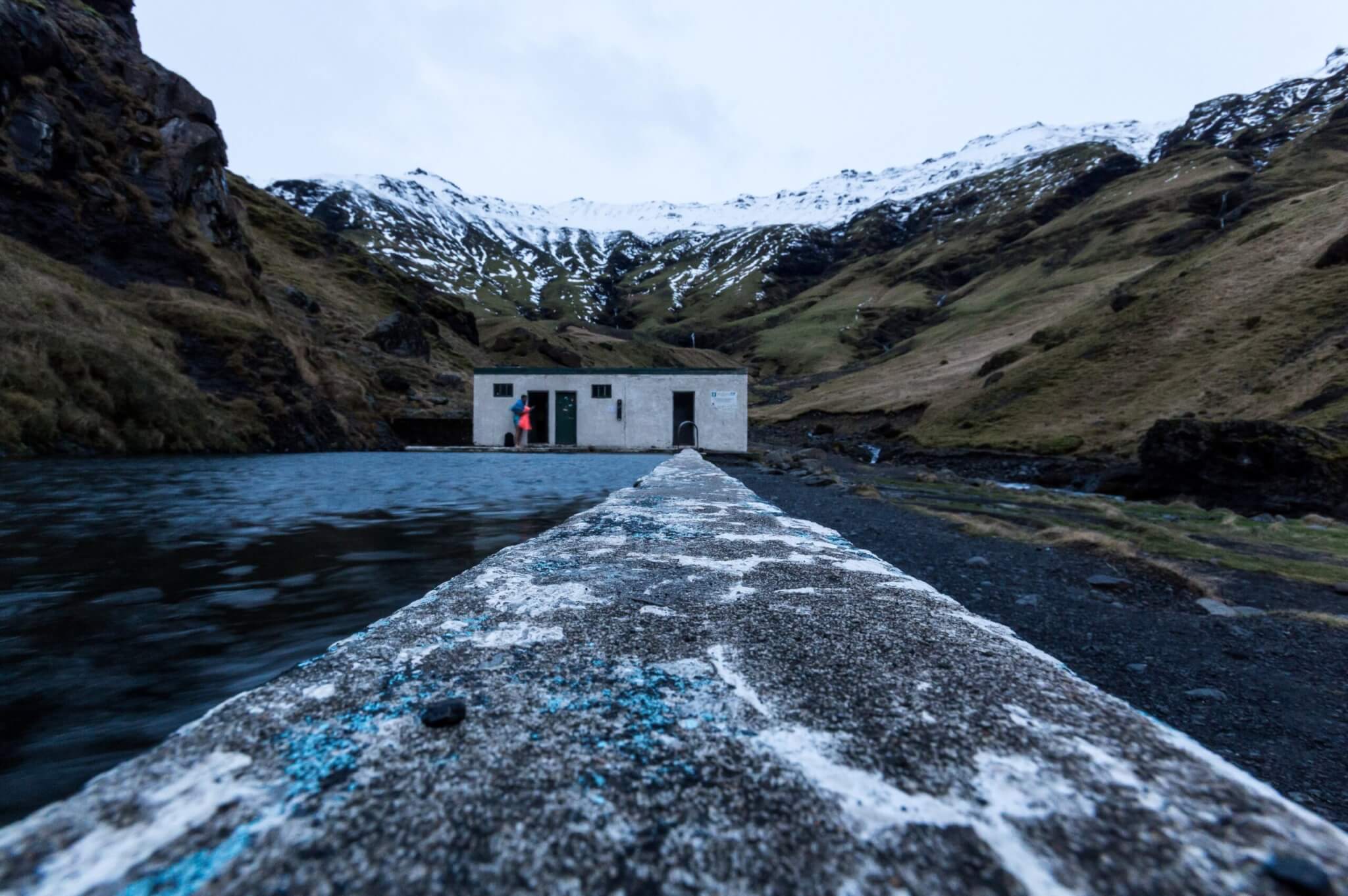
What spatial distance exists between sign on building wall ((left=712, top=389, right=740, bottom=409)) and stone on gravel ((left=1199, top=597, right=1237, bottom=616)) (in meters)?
21.6

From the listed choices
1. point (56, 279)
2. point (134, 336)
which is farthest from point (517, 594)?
point (56, 279)

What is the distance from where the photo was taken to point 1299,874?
3.31 feet

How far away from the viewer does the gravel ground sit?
10.3 feet

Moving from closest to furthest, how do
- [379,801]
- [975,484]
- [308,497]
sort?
[379,801], [308,497], [975,484]

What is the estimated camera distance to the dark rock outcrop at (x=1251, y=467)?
1527 cm

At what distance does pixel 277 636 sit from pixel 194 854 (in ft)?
8.31

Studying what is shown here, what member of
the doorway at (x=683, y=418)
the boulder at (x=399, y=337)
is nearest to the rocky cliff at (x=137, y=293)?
the boulder at (x=399, y=337)

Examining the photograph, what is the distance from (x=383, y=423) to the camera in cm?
2780

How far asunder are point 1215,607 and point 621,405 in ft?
76.2

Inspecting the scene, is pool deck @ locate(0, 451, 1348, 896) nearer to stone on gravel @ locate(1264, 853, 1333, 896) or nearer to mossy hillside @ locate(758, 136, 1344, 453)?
stone on gravel @ locate(1264, 853, 1333, 896)

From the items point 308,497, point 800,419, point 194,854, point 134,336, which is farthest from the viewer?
point 800,419

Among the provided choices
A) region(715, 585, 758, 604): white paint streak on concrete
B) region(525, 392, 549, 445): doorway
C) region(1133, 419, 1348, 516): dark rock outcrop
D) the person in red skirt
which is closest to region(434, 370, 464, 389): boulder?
region(525, 392, 549, 445): doorway

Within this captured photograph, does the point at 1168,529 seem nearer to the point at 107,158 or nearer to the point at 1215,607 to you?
the point at 1215,607

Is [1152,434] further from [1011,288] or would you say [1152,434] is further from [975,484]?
[1011,288]
